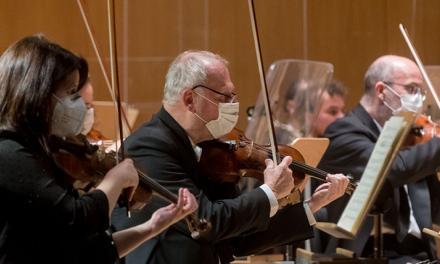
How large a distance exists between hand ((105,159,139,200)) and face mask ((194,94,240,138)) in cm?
73

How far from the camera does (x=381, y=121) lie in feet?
14.3

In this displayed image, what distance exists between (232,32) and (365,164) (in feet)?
6.82

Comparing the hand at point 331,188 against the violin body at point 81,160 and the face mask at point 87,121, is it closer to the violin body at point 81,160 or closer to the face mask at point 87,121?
the face mask at point 87,121

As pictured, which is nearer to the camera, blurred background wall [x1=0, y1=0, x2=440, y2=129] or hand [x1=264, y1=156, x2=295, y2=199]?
hand [x1=264, y1=156, x2=295, y2=199]

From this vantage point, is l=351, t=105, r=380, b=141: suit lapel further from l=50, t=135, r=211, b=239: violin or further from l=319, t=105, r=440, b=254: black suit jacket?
l=50, t=135, r=211, b=239: violin

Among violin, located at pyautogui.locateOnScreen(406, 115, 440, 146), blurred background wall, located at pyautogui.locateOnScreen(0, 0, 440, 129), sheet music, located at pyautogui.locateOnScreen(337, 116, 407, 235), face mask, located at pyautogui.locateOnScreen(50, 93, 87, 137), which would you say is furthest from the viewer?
blurred background wall, located at pyautogui.locateOnScreen(0, 0, 440, 129)

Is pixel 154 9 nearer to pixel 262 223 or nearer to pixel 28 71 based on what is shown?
pixel 262 223

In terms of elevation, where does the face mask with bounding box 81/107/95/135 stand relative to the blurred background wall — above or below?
above

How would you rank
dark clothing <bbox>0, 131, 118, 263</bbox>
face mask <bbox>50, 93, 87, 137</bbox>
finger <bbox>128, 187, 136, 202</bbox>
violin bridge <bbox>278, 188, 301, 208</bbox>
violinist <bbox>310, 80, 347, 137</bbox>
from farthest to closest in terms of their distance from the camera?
violinist <bbox>310, 80, 347, 137</bbox>, violin bridge <bbox>278, 188, 301, 208</bbox>, finger <bbox>128, 187, 136, 202</bbox>, face mask <bbox>50, 93, 87, 137</bbox>, dark clothing <bbox>0, 131, 118, 263</bbox>

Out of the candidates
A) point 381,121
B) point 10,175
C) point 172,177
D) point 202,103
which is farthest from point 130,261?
point 381,121

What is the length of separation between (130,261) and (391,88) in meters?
1.79

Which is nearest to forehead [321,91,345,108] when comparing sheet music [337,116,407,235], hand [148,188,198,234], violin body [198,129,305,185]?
violin body [198,129,305,185]

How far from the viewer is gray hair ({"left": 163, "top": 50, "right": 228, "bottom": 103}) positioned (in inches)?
127

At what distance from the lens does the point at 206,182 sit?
3180 mm
